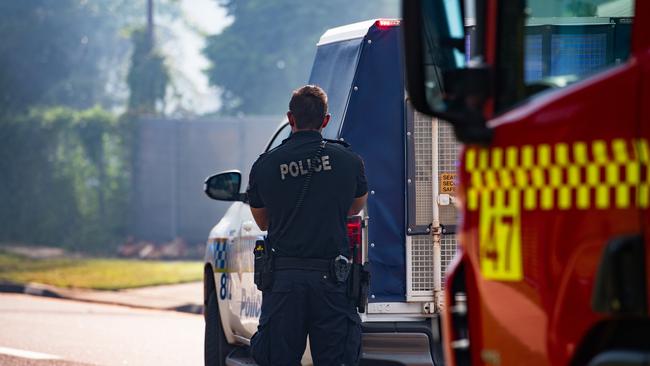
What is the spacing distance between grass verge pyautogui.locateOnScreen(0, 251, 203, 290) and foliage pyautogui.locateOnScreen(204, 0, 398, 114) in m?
21.4

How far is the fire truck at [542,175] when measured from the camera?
10.9ft

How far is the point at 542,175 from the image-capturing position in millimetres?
3604

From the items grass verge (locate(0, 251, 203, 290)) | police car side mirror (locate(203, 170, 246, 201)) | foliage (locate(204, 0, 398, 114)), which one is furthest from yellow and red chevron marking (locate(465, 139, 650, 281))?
foliage (locate(204, 0, 398, 114))

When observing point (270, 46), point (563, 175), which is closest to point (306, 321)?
point (563, 175)

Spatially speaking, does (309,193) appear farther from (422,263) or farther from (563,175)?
(563,175)

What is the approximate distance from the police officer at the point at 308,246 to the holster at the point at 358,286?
33 mm

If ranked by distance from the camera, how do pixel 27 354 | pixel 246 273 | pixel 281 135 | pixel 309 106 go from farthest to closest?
pixel 27 354
pixel 281 135
pixel 246 273
pixel 309 106

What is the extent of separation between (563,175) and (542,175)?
0.28 ft

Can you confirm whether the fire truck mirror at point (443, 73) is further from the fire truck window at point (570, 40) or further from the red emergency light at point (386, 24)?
the red emergency light at point (386, 24)

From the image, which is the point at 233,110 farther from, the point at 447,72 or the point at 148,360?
the point at 447,72

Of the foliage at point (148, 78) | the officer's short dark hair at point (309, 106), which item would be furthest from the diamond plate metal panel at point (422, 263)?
the foliage at point (148, 78)

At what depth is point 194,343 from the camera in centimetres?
1221

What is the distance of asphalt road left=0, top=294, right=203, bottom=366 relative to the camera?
10.9 meters

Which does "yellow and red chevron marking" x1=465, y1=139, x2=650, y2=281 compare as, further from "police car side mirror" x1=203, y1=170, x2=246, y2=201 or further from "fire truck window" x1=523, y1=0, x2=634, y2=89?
"police car side mirror" x1=203, y1=170, x2=246, y2=201
